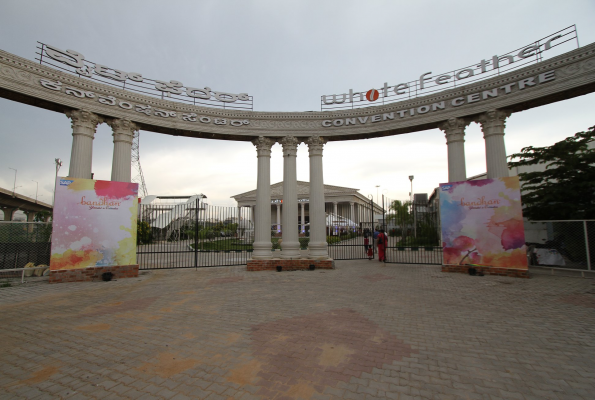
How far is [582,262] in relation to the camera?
9.78 meters

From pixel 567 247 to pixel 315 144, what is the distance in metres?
10.2

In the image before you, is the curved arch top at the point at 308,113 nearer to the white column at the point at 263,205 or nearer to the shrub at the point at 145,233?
the white column at the point at 263,205

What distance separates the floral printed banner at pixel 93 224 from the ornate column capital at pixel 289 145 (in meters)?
6.20

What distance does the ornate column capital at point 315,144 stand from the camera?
12.8 metres

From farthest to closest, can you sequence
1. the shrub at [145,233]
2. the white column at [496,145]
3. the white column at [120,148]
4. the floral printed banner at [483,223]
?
the shrub at [145,233] → the white column at [120,148] → the white column at [496,145] → the floral printed banner at [483,223]

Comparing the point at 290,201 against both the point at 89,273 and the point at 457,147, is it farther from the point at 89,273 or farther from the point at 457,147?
the point at 89,273

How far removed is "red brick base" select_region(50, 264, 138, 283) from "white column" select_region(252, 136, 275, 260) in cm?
467

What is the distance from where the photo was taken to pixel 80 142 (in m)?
10.2

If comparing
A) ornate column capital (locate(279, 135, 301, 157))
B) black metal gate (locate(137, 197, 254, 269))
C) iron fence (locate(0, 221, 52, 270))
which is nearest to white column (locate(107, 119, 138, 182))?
black metal gate (locate(137, 197, 254, 269))

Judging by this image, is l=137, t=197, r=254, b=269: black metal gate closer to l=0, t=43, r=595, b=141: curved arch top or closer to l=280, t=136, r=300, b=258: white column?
l=280, t=136, r=300, b=258: white column

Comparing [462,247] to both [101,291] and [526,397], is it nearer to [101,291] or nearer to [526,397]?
[526,397]

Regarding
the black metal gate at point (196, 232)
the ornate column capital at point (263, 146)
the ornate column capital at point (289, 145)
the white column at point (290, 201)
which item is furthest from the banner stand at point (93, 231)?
the ornate column capital at point (289, 145)

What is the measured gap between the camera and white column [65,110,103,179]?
10.2m

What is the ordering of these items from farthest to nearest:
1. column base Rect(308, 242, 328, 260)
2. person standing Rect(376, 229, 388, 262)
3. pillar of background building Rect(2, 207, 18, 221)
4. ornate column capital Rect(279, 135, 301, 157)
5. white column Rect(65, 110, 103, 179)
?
pillar of background building Rect(2, 207, 18, 221)
person standing Rect(376, 229, 388, 262)
ornate column capital Rect(279, 135, 301, 157)
column base Rect(308, 242, 328, 260)
white column Rect(65, 110, 103, 179)
